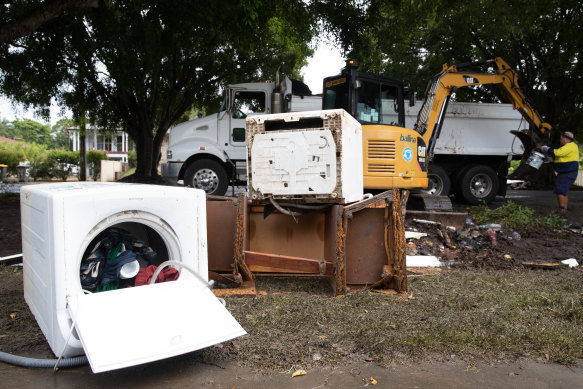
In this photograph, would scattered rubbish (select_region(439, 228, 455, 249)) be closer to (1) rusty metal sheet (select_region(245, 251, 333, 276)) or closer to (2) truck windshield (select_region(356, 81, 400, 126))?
(2) truck windshield (select_region(356, 81, 400, 126))

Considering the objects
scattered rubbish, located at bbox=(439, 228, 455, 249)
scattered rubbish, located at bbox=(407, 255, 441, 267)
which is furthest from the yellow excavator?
scattered rubbish, located at bbox=(407, 255, 441, 267)

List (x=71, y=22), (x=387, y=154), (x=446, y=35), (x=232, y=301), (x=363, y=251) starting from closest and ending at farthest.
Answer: (x=232, y=301), (x=363, y=251), (x=387, y=154), (x=71, y=22), (x=446, y=35)

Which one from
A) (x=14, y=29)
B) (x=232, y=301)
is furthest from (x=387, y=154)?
(x=14, y=29)

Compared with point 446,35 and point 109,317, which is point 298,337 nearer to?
point 109,317

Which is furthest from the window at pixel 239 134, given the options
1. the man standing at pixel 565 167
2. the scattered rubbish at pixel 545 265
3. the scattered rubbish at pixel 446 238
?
the man standing at pixel 565 167

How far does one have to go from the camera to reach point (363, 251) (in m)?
4.81

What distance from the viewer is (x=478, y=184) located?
12.0m

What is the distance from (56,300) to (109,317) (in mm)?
395

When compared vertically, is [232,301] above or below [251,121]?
below

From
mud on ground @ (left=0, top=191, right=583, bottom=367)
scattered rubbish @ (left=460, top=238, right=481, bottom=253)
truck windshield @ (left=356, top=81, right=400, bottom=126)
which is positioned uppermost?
truck windshield @ (left=356, top=81, right=400, bottom=126)

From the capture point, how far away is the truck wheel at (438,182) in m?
11.4

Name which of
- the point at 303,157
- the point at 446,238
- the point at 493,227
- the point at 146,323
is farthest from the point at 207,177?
the point at 146,323

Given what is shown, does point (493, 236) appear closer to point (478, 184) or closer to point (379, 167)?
point (379, 167)

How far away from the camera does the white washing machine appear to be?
2.74 meters
